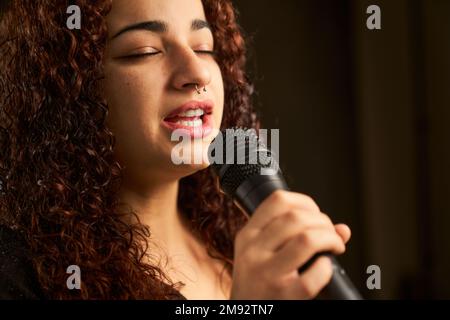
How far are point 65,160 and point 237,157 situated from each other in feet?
1.16

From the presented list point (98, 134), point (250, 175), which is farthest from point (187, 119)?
point (250, 175)

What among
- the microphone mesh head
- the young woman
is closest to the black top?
the young woman

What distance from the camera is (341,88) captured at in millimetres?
Result: 2379

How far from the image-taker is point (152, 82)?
3.29ft

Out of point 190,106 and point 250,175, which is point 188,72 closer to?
point 190,106

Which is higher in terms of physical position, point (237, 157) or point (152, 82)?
point (152, 82)

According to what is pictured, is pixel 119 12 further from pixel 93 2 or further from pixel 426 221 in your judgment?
pixel 426 221

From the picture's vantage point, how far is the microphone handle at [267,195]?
25.9 inches

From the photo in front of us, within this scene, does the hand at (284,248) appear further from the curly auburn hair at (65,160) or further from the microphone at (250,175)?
the curly auburn hair at (65,160)

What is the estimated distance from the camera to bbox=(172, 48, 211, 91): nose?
1000 mm

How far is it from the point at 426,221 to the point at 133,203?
142 cm

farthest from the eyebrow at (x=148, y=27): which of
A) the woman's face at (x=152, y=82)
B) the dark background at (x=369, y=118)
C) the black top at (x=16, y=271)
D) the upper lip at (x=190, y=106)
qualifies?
the dark background at (x=369, y=118)

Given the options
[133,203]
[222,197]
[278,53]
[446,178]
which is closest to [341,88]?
[278,53]

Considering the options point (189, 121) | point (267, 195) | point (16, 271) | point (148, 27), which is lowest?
point (16, 271)
